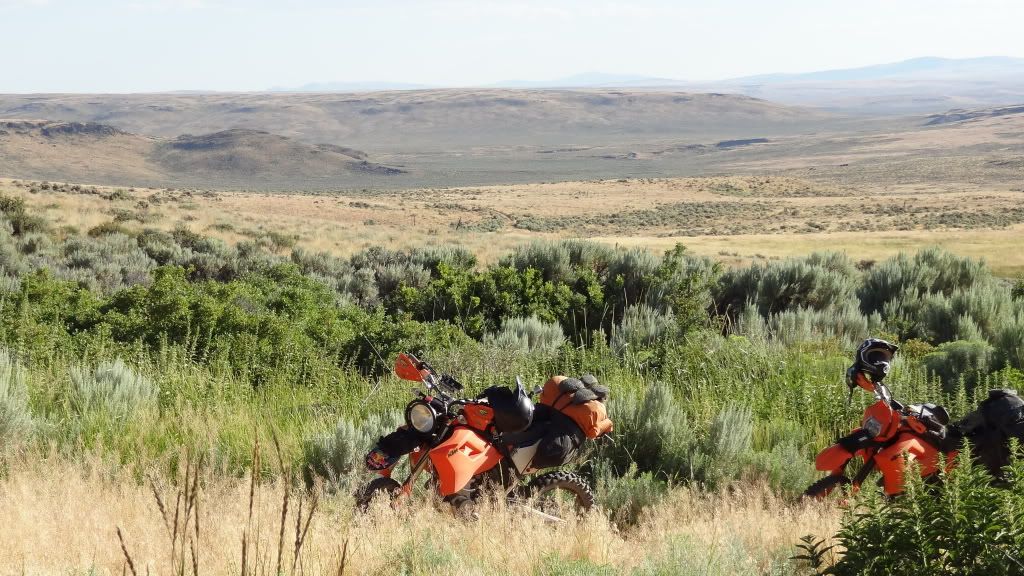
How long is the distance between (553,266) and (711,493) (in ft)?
26.1

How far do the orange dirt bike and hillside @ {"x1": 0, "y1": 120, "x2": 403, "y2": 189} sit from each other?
10310cm

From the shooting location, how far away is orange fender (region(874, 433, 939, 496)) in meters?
4.29

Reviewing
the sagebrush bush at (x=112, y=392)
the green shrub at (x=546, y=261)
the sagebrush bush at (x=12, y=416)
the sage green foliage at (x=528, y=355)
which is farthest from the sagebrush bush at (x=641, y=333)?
the sagebrush bush at (x=12, y=416)

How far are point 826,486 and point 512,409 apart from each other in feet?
5.50

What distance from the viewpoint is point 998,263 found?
88.1 feet

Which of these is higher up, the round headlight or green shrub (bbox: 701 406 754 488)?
the round headlight

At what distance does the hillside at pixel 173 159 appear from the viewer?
358 ft

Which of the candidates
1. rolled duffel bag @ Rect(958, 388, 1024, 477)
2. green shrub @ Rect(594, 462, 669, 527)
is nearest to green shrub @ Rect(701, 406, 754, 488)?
green shrub @ Rect(594, 462, 669, 527)

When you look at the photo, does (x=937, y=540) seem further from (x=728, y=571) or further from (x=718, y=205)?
(x=718, y=205)

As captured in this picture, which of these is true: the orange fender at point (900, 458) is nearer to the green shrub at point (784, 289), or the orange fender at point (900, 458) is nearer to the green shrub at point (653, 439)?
the green shrub at point (653, 439)

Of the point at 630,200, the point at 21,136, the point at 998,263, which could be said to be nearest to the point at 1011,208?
the point at 630,200

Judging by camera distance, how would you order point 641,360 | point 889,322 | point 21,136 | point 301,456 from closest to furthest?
point 301,456
point 641,360
point 889,322
point 21,136

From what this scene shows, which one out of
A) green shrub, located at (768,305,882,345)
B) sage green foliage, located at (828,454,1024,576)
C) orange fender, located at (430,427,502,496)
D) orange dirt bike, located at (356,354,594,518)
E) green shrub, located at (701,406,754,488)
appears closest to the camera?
sage green foliage, located at (828,454,1024,576)

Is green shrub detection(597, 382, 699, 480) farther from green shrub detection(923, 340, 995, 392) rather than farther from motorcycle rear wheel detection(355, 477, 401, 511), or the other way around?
green shrub detection(923, 340, 995, 392)
